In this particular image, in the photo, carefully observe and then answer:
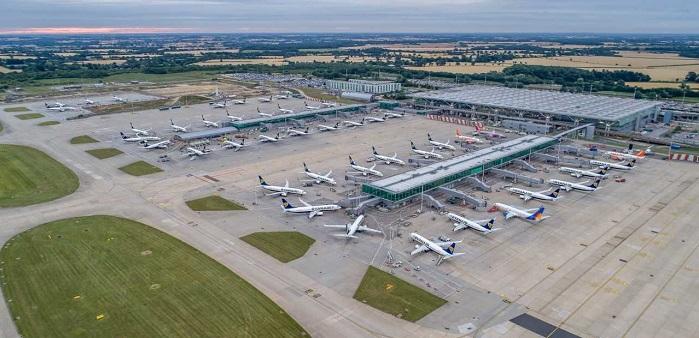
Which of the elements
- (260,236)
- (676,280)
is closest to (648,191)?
(676,280)

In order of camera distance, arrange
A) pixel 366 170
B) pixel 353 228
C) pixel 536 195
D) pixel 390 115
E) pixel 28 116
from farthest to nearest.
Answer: pixel 390 115, pixel 28 116, pixel 366 170, pixel 536 195, pixel 353 228

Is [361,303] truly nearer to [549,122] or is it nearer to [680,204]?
[680,204]

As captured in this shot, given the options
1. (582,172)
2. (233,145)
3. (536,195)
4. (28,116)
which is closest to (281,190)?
(233,145)

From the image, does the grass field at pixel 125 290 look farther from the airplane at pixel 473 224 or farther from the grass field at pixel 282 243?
the airplane at pixel 473 224

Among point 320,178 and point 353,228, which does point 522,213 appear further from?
point 320,178

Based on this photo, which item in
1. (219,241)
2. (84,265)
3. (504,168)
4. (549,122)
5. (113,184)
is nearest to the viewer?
(84,265)

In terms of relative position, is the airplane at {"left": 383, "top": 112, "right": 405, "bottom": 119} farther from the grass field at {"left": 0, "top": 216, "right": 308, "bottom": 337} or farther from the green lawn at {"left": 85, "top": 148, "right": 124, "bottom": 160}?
the grass field at {"left": 0, "top": 216, "right": 308, "bottom": 337}

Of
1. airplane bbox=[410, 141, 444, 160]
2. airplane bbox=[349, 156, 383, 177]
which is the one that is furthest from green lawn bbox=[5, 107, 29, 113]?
airplane bbox=[410, 141, 444, 160]
